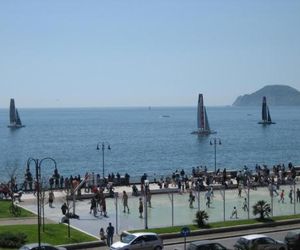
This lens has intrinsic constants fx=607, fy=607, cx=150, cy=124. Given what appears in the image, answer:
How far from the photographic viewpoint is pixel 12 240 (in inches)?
1120

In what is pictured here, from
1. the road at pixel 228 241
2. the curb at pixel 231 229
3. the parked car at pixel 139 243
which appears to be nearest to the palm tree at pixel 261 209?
the curb at pixel 231 229

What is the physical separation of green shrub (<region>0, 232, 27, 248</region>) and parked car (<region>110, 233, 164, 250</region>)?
4.41 metres

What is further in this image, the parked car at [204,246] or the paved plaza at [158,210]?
the paved plaza at [158,210]

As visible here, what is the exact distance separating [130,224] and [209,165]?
216ft

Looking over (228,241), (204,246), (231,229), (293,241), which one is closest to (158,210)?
(231,229)

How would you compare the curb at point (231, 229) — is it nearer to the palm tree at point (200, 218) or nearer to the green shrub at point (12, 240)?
the palm tree at point (200, 218)

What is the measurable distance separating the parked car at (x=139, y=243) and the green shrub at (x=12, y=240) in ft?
14.5

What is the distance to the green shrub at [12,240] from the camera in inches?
1114

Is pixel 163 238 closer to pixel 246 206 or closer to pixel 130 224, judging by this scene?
pixel 130 224

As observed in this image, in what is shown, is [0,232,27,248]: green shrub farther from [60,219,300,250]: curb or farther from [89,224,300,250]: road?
[89,224,300,250]: road

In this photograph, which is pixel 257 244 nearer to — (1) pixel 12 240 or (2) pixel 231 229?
(2) pixel 231 229

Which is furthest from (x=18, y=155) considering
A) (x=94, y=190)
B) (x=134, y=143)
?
(x=94, y=190)

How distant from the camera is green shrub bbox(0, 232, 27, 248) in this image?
1114 inches

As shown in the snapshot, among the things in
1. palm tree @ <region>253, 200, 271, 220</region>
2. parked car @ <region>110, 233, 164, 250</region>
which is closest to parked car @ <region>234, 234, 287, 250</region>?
parked car @ <region>110, 233, 164, 250</region>
